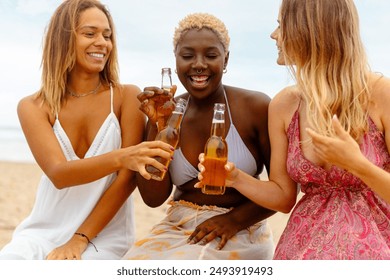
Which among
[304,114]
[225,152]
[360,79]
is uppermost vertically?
[360,79]

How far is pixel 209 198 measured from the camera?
13.3ft

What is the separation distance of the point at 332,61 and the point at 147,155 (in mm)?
1152

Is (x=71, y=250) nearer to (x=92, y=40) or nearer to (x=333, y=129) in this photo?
(x=92, y=40)

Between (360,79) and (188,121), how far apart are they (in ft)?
4.08

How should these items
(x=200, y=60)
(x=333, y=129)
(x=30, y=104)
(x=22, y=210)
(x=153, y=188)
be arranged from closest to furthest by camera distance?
(x=333, y=129) < (x=200, y=60) < (x=153, y=188) < (x=30, y=104) < (x=22, y=210)

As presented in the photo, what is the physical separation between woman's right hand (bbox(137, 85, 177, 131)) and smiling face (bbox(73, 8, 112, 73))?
692mm

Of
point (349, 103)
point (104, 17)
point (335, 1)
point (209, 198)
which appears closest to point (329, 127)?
point (349, 103)

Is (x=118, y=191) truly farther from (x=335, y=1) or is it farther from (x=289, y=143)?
(x=335, y=1)

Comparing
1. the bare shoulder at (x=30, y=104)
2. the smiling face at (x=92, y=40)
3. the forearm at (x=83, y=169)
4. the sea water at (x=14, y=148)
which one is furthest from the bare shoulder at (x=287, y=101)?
the sea water at (x=14, y=148)

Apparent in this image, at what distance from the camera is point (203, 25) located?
395 cm

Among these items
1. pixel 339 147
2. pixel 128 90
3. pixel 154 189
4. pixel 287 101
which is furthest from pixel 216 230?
pixel 128 90

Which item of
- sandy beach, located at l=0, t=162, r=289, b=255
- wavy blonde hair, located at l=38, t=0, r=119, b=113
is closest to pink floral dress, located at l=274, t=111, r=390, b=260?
wavy blonde hair, located at l=38, t=0, r=119, b=113

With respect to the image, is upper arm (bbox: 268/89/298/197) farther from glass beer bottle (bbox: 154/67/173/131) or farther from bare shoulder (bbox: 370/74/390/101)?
glass beer bottle (bbox: 154/67/173/131)

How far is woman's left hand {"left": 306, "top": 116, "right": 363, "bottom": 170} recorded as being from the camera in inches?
121
